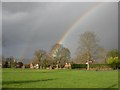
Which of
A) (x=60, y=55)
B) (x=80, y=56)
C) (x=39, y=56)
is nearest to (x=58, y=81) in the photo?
(x=80, y=56)

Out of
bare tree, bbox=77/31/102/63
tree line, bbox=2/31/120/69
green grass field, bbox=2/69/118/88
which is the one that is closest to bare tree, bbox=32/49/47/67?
tree line, bbox=2/31/120/69

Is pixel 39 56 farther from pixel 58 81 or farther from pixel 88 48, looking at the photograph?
pixel 58 81

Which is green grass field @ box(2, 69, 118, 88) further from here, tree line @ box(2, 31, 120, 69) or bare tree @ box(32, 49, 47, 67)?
bare tree @ box(32, 49, 47, 67)

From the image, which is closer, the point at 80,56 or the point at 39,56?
the point at 80,56

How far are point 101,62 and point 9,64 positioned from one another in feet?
119

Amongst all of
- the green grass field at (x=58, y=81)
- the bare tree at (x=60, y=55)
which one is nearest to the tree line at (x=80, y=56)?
the bare tree at (x=60, y=55)

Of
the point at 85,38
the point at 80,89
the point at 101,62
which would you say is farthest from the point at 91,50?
the point at 80,89

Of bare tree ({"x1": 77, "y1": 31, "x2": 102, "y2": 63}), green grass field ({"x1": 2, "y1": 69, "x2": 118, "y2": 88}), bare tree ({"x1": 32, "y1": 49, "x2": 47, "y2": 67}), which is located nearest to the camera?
green grass field ({"x1": 2, "y1": 69, "x2": 118, "y2": 88})

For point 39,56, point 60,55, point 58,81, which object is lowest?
point 58,81

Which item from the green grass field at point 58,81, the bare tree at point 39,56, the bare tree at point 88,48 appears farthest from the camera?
the bare tree at point 39,56

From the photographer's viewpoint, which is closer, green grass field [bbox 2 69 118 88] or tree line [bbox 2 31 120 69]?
green grass field [bbox 2 69 118 88]

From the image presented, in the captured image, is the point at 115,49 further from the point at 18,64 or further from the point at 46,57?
the point at 18,64

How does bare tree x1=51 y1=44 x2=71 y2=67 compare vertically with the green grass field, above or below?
above

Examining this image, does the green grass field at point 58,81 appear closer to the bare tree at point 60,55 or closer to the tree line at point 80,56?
the tree line at point 80,56
